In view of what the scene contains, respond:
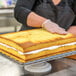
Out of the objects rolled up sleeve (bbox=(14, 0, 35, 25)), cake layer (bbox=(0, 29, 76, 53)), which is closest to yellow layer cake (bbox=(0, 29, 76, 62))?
cake layer (bbox=(0, 29, 76, 53))

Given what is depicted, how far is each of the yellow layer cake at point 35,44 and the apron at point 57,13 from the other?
0.32 meters

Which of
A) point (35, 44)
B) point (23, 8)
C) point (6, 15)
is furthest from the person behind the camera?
point (6, 15)

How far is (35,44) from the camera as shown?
2.22ft

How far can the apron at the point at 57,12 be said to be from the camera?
1.10 metres

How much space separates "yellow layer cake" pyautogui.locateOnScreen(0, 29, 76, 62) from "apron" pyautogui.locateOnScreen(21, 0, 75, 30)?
0.32 meters

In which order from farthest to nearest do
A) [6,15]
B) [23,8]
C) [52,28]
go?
[6,15]
[23,8]
[52,28]

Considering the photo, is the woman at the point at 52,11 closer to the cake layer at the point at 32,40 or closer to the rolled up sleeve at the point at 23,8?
the rolled up sleeve at the point at 23,8

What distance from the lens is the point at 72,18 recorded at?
3.71ft

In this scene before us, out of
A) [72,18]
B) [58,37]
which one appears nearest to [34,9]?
[72,18]

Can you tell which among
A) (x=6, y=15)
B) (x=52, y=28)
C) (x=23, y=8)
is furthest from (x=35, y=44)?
(x=6, y=15)

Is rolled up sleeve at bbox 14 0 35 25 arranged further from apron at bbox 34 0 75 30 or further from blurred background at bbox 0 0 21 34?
blurred background at bbox 0 0 21 34

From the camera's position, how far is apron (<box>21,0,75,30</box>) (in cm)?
110

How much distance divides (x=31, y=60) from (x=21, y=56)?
36 mm

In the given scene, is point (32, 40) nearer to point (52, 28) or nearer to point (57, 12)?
point (52, 28)
